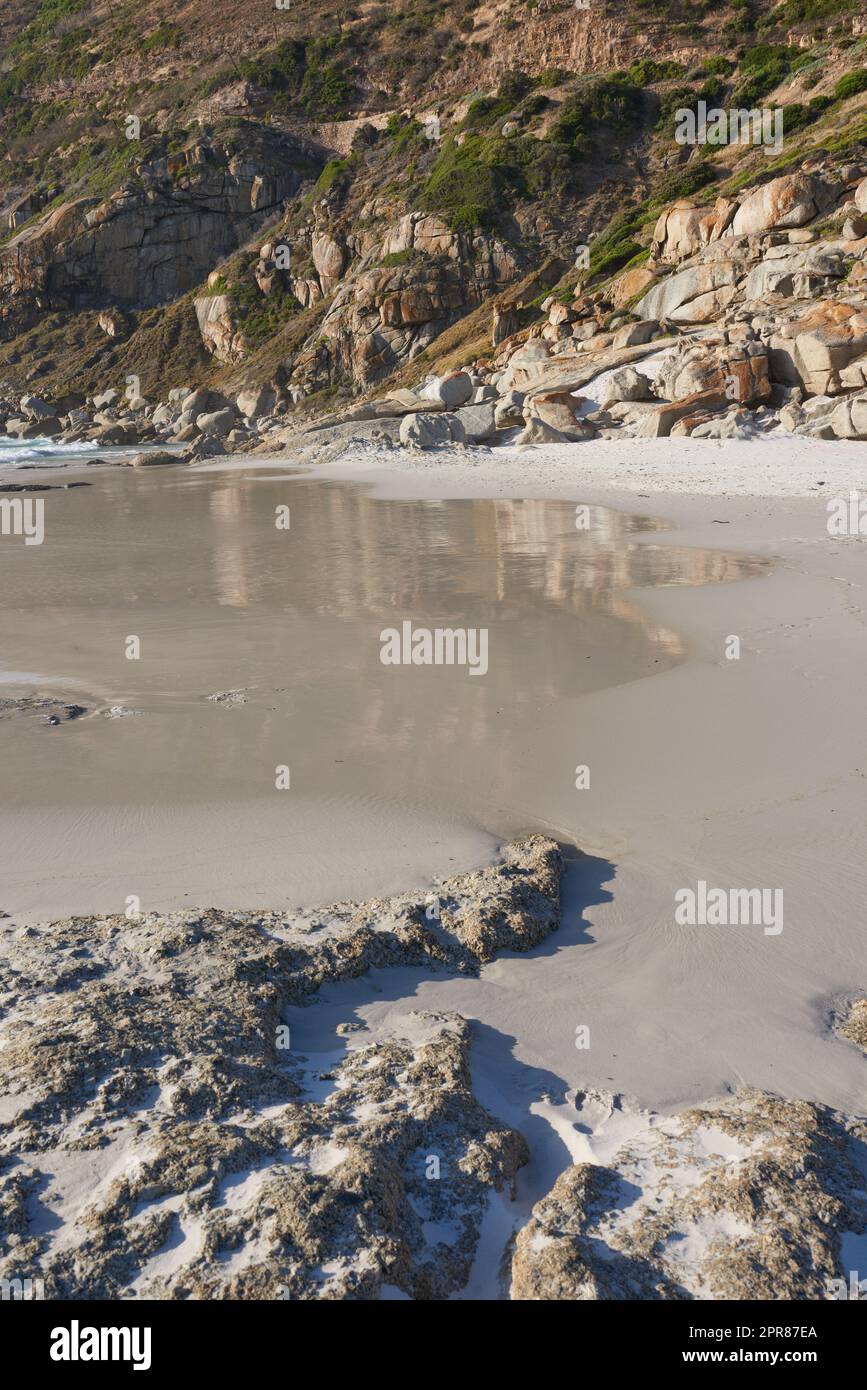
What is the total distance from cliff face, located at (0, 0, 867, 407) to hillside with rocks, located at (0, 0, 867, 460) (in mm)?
181

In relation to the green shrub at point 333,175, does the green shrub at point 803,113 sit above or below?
below

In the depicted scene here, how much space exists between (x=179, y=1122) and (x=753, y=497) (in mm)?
13585

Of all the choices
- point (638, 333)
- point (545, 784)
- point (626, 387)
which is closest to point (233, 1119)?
point (545, 784)

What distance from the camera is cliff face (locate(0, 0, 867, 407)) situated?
41062mm

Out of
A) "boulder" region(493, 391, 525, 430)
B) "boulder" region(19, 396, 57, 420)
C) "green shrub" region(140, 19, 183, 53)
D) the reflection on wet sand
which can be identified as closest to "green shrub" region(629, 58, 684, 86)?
"boulder" region(19, 396, 57, 420)

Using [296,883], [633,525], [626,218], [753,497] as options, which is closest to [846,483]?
[753,497]

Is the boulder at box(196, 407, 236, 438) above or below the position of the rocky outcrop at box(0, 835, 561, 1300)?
above

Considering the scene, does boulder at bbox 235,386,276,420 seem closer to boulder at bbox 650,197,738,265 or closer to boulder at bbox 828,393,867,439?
boulder at bbox 650,197,738,265

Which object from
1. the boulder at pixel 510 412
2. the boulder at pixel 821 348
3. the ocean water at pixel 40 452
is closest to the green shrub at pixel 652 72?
the ocean water at pixel 40 452

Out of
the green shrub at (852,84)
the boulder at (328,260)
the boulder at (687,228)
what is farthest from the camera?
the boulder at (328,260)

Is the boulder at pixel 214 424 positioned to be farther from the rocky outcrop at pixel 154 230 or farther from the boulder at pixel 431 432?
the rocky outcrop at pixel 154 230

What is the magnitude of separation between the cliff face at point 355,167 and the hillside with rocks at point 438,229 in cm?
18

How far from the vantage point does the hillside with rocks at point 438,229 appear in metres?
23.5

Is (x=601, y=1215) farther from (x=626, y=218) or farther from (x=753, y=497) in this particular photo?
(x=626, y=218)
